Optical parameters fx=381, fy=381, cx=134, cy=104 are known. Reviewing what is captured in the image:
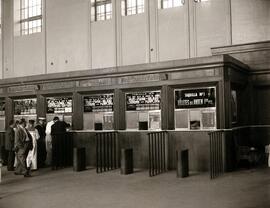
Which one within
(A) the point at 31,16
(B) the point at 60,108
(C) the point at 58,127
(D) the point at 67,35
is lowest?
(C) the point at 58,127

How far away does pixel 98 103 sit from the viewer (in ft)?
47.9

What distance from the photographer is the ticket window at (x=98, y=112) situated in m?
14.4

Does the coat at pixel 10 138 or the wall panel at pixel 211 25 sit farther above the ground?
the wall panel at pixel 211 25

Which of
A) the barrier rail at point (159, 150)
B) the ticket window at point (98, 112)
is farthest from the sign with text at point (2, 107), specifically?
the barrier rail at point (159, 150)

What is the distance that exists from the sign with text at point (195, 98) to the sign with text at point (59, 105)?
4780mm

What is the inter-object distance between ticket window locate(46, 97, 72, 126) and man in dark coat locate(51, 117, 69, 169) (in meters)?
0.72

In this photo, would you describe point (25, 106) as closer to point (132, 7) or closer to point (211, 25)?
point (132, 7)

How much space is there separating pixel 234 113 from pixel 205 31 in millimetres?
4355

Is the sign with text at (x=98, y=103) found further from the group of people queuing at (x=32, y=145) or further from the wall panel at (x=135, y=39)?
the wall panel at (x=135, y=39)

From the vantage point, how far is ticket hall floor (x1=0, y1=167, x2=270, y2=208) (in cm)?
813

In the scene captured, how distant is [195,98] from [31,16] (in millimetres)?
13007

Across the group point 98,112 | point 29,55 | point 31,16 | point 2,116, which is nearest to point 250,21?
point 98,112

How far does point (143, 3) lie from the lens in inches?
709

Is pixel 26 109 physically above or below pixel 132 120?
above
